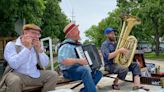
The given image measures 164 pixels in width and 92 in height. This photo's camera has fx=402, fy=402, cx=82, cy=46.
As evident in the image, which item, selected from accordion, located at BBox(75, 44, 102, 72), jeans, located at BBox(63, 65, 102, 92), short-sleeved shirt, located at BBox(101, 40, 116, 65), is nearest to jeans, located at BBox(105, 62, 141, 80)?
short-sleeved shirt, located at BBox(101, 40, 116, 65)

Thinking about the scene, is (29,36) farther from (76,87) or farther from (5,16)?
(5,16)

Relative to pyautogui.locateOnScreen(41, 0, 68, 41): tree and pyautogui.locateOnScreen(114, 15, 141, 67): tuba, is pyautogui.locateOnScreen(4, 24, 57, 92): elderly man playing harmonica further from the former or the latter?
pyautogui.locateOnScreen(41, 0, 68, 41): tree

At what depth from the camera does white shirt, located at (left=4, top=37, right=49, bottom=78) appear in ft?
17.4

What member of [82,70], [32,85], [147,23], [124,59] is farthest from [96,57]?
[147,23]

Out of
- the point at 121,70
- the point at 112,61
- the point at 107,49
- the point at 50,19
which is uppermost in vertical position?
the point at 50,19

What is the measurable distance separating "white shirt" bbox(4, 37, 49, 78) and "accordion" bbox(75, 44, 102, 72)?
2.61 ft

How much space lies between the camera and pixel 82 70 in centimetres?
633

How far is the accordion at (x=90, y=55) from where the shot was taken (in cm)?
641

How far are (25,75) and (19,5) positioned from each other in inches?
386

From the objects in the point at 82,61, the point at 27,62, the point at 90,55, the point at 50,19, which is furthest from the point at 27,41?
the point at 50,19

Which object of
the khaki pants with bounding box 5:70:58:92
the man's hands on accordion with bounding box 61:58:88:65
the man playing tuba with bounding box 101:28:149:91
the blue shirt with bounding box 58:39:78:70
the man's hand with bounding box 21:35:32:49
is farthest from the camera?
the man playing tuba with bounding box 101:28:149:91

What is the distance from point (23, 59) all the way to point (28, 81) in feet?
1.20

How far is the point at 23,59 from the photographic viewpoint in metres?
5.33

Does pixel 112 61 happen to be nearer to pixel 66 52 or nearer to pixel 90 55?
pixel 90 55
